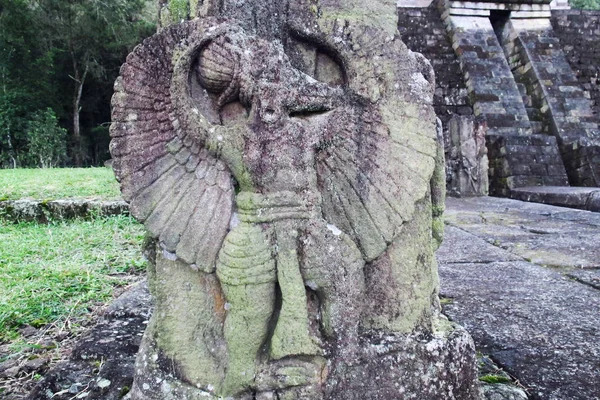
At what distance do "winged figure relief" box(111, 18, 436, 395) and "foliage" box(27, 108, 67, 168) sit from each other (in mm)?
13789

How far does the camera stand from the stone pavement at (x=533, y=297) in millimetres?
1760

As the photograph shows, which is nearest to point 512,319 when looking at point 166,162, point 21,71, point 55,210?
point 166,162

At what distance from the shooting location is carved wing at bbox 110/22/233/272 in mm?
1386

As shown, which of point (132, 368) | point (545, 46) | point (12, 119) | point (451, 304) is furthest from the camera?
point (12, 119)

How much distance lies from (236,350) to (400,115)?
2.84 ft

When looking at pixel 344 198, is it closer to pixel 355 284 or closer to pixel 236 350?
pixel 355 284

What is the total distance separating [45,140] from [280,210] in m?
15.2

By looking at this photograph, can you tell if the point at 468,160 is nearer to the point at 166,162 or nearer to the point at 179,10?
the point at 179,10

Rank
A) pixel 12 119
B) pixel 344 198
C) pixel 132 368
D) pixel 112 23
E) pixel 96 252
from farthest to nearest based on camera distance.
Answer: pixel 112 23 → pixel 12 119 → pixel 96 252 → pixel 132 368 → pixel 344 198

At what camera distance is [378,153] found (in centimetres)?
148

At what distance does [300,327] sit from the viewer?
1.36m

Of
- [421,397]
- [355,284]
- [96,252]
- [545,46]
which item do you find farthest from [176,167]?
[545,46]

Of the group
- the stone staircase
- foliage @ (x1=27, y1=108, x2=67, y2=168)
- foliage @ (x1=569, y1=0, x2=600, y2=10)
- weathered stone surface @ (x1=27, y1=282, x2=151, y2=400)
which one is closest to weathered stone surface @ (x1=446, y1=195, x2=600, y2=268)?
the stone staircase

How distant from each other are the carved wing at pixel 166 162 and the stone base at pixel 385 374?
36 centimetres
